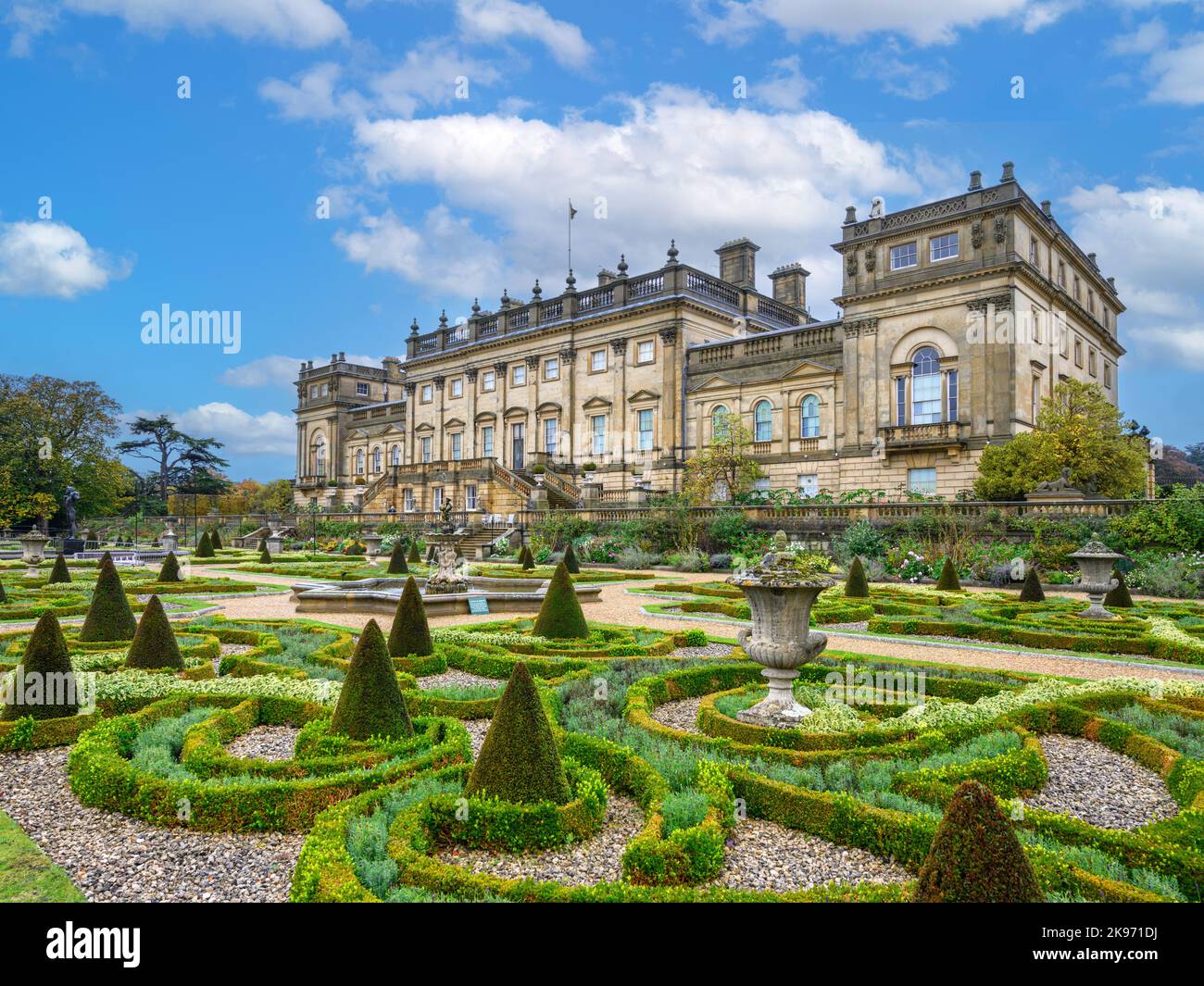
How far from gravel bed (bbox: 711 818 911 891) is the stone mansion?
24.5m

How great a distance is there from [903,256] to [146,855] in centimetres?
2946

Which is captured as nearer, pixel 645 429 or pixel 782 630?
pixel 782 630

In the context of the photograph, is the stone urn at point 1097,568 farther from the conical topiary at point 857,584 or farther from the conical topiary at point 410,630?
the conical topiary at point 410,630

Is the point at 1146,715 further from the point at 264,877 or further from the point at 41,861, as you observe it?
the point at 41,861

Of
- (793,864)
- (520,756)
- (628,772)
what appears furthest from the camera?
(628,772)

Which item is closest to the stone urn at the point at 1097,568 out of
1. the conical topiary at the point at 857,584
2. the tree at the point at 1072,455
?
the conical topiary at the point at 857,584

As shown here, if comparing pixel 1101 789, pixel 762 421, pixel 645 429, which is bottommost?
pixel 1101 789

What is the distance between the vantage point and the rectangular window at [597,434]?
3809cm

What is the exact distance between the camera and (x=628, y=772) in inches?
189

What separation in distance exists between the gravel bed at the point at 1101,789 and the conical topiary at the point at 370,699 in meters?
4.09

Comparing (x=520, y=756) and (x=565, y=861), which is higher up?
(x=520, y=756)

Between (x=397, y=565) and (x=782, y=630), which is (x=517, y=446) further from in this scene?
(x=782, y=630)

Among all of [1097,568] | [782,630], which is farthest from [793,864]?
[1097,568]
